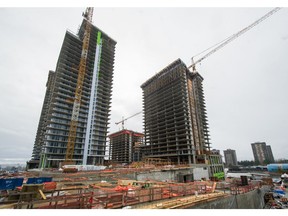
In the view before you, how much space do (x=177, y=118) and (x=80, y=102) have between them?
47404mm

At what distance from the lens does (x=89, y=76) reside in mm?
76562

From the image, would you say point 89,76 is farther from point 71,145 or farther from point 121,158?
point 121,158

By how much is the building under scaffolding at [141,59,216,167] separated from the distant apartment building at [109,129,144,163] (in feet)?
106

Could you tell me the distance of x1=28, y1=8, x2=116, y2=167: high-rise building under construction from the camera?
5920 cm

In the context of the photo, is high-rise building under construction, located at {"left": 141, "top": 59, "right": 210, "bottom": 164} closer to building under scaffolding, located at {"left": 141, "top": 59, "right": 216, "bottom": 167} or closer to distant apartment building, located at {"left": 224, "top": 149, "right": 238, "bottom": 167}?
building under scaffolding, located at {"left": 141, "top": 59, "right": 216, "bottom": 167}

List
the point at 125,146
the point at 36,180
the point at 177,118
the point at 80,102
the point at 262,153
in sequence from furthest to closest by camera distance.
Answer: the point at 262,153 < the point at 125,146 < the point at 177,118 < the point at 80,102 < the point at 36,180

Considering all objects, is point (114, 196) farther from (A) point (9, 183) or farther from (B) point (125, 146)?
(B) point (125, 146)

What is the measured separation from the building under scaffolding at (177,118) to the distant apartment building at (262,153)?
131 m

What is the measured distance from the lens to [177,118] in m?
71.6

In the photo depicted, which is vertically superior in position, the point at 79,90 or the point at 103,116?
the point at 79,90

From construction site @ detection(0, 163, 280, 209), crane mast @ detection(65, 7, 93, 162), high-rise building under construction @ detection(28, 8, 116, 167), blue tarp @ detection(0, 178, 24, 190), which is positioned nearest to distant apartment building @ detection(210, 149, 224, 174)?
construction site @ detection(0, 163, 280, 209)

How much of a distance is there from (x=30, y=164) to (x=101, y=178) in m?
61.2

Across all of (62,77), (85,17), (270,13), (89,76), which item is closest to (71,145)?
(62,77)

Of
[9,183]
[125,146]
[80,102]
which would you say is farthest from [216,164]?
[9,183]
